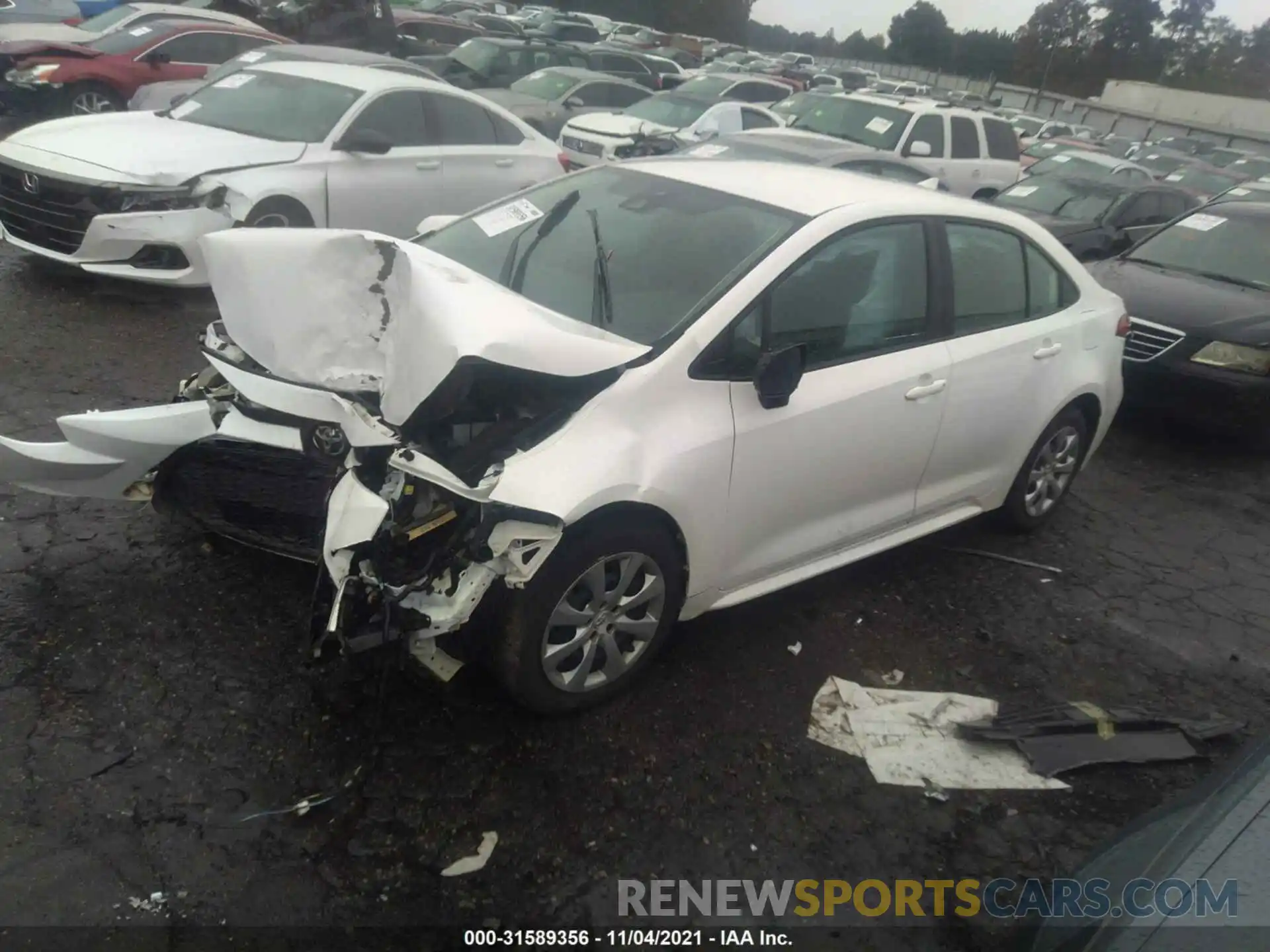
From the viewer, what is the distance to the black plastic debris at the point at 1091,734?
142 inches

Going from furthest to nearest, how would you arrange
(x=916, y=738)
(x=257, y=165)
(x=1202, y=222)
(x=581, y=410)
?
(x=1202, y=222) → (x=257, y=165) → (x=916, y=738) → (x=581, y=410)

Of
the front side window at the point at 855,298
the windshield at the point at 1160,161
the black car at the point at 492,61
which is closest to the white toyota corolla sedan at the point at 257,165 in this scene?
the front side window at the point at 855,298

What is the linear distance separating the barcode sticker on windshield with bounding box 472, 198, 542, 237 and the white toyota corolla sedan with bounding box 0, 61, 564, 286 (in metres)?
2.67

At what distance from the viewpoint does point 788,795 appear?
3.22m

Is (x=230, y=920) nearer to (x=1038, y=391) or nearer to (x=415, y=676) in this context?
(x=415, y=676)

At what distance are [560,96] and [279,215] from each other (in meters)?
8.84

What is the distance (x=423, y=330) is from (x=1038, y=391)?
3003 mm

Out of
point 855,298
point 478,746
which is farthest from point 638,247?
point 478,746

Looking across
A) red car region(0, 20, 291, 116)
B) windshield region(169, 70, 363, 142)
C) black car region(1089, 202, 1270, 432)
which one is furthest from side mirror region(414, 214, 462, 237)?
red car region(0, 20, 291, 116)

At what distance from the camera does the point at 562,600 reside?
10.2ft

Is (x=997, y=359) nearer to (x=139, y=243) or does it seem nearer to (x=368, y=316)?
(x=368, y=316)

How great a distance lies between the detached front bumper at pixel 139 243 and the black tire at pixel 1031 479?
488 centimetres

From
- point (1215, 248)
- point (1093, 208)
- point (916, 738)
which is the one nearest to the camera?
point (916, 738)

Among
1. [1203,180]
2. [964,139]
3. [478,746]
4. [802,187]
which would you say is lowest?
[1203,180]
